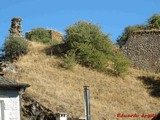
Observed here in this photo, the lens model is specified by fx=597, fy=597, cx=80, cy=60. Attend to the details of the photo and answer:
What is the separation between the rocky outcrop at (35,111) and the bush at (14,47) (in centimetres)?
1623

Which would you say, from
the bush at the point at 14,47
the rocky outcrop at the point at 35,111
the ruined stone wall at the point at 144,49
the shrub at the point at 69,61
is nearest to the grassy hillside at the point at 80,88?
the shrub at the point at 69,61

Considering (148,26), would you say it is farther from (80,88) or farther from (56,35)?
(80,88)

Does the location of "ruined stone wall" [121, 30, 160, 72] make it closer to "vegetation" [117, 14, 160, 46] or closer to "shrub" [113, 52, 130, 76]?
"shrub" [113, 52, 130, 76]

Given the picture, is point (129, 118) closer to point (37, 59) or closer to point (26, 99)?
point (26, 99)

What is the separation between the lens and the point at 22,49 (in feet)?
220

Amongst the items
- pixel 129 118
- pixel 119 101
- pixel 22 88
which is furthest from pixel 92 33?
pixel 22 88

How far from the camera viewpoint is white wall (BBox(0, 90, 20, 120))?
3022 cm

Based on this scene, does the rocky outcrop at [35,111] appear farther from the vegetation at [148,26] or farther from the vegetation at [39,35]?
the vegetation at [148,26]

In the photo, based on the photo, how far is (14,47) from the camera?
6700cm

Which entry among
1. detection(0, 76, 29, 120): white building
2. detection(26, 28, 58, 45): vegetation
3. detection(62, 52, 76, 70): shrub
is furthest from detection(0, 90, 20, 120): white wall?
detection(26, 28, 58, 45): vegetation

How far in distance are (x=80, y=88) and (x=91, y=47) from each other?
919 cm

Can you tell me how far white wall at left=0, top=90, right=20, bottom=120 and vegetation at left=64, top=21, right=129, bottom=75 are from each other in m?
37.0

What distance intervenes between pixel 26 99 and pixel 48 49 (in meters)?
20.0

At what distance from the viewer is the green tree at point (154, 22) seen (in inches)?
3414
